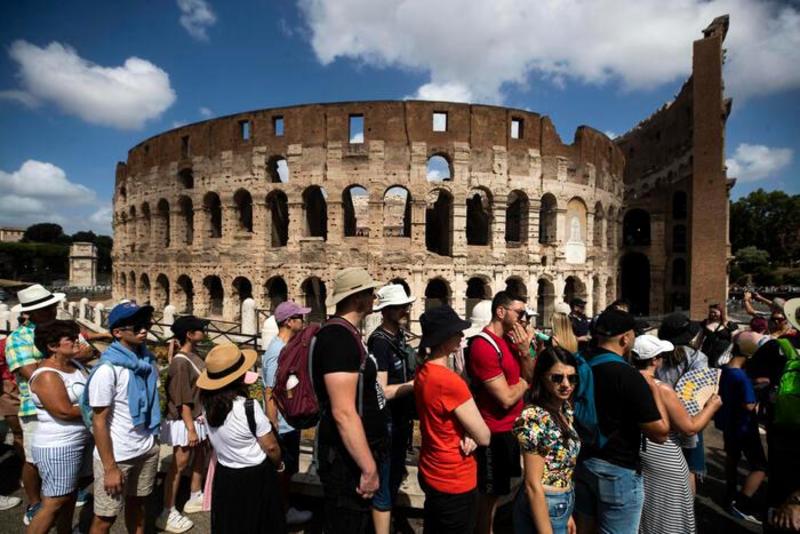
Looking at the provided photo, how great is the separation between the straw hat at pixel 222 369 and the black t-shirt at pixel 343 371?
25.2 inches

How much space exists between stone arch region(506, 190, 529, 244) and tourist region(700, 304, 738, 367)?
41.7ft

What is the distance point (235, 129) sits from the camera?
20312mm

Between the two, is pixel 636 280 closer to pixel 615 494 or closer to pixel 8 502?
pixel 615 494

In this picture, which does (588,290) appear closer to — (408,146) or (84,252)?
(408,146)

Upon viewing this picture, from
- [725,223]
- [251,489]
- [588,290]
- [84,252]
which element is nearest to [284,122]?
[588,290]

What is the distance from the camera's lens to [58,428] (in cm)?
333

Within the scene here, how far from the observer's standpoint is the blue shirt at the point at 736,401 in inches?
174

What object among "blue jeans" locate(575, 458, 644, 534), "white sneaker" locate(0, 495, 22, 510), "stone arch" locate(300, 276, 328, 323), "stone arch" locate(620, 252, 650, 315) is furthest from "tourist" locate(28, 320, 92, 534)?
"stone arch" locate(620, 252, 650, 315)

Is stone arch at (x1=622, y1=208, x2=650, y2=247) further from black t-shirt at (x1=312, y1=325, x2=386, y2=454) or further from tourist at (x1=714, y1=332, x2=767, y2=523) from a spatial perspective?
black t-shirt at (x1=312, y1=325, x2=386, y2=454)

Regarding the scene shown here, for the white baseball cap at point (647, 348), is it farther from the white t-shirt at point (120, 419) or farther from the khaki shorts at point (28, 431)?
the khaki shorts at point (28, 431)

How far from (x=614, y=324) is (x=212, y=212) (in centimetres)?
2285

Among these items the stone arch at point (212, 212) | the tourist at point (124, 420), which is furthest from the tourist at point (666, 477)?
the stone arch at point (212, 212)

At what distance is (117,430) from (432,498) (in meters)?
2.50

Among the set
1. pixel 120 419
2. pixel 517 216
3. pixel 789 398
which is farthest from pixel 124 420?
pixel 517 216
